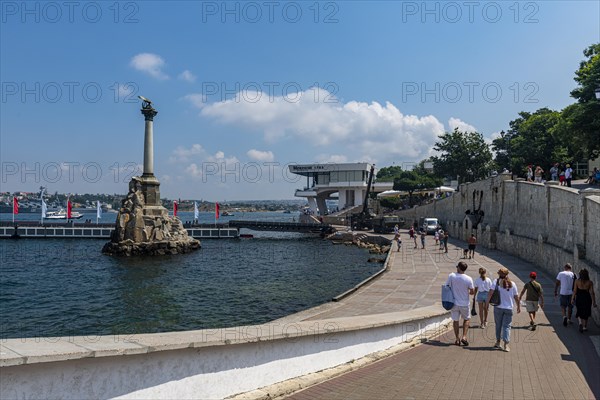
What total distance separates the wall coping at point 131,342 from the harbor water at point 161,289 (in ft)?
41.4

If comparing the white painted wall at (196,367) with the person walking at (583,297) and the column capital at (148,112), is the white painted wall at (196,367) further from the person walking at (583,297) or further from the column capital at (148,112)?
the column capital at (148,112)

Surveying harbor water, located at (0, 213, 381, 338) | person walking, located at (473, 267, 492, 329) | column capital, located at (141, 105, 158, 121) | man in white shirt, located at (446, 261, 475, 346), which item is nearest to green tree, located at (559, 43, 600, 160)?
harbor water, located at (0, 213, 381, 338)

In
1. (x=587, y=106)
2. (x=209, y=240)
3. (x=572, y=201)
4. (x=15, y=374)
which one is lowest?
(x=209, y=240)

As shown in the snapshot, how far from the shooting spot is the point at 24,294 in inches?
1054

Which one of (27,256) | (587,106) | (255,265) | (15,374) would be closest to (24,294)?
(255,265)

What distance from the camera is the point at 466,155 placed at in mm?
76188

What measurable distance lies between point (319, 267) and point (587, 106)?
67.5 ft

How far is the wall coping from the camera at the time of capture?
13.4 feet

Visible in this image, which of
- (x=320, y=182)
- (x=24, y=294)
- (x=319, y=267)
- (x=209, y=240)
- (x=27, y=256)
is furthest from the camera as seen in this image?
(x=320, y=182)

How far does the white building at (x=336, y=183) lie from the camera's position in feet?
313

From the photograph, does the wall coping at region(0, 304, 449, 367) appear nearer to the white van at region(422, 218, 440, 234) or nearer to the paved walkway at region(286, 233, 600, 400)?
the paved walkway at region(286, 233, 600, 400)

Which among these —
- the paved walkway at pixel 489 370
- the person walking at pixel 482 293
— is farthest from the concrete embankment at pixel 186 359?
the person walking at pixel 482 293

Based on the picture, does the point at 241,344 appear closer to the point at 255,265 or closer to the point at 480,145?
the point at 255,265

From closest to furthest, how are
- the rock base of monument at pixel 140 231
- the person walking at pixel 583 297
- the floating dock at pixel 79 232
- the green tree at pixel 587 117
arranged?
the person walking at pixel 583 297 → the green tree at pixel 587 117 → the rock base of monument at pixel 140 231 → the floating dock at pixel 79 232
